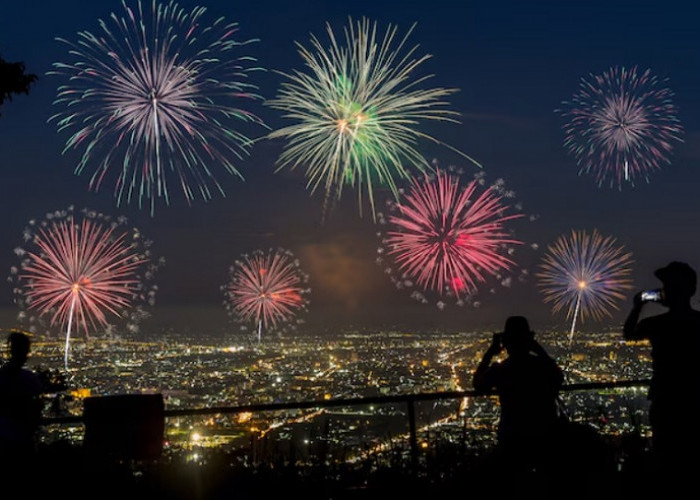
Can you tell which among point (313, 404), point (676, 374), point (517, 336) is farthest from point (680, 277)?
point (313, 404)

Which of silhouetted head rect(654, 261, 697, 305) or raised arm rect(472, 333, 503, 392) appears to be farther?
raised arm rect(472, 333, 503, 392)

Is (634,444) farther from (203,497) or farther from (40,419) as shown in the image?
(40,419)

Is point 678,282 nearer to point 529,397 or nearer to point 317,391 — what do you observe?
point 529,397

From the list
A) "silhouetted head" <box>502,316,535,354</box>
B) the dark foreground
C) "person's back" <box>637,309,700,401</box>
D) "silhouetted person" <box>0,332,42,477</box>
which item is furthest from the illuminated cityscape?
"silhouetted head" <box>502,316,535,354</box>

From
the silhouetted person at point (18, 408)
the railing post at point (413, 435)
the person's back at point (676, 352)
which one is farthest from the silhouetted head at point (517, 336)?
the silhouetted person at point (18, 408)

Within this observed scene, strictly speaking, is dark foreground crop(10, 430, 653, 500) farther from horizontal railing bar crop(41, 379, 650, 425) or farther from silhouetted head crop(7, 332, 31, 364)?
silhouetted head crop(7, 332, 31, 364)

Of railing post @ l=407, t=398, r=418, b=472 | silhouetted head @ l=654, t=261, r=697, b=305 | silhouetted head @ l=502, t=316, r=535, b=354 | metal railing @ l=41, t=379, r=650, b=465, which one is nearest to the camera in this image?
silhouetted head @ l=654, t=261, r=697, b=305

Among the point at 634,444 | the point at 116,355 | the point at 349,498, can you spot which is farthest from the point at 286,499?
A: the point at 116,355

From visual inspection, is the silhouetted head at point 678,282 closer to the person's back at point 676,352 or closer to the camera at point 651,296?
the person's back at point 676,352
